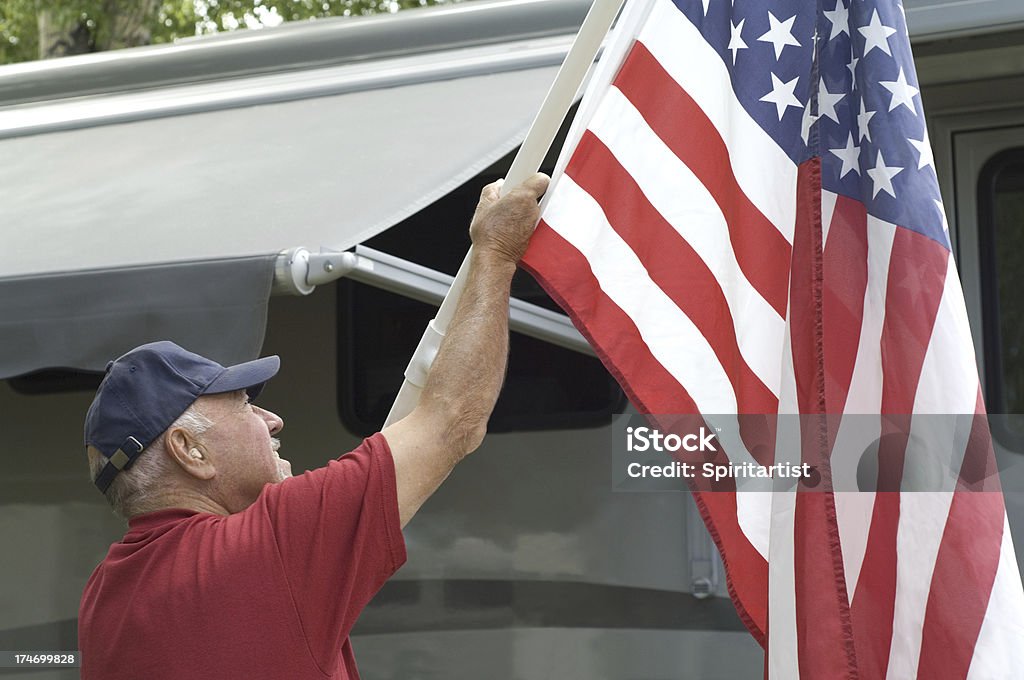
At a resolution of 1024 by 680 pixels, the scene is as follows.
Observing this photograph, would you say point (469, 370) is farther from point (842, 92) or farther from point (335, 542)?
point (842, 92)

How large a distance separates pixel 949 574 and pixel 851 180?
708mm

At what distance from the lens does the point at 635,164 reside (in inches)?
89.7

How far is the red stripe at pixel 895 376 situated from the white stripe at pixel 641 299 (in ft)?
0.94

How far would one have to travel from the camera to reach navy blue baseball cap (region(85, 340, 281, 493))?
2.14m

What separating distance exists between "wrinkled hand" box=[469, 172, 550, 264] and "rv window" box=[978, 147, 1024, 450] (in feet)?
5.60

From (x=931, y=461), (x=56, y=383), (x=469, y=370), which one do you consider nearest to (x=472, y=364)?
(x=469, y=370)

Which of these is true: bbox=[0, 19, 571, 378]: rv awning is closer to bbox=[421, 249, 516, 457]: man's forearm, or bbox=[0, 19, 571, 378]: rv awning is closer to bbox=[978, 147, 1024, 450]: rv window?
bbox=[421, 249, 516, 457]: man's forearm

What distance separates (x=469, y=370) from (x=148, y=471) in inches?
22.9

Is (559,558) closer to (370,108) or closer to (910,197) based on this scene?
(370,108)

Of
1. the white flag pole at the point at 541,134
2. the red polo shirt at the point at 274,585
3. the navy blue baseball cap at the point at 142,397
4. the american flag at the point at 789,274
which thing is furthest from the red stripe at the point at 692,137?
the navy blue baseball cap at the point at 142,397

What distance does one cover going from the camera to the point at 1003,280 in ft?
11.2

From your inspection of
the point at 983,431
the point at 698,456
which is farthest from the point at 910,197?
the point at 698,456

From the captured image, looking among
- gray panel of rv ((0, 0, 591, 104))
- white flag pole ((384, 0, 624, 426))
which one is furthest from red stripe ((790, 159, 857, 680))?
gray panel of rv ((0, 0, 591, 104))

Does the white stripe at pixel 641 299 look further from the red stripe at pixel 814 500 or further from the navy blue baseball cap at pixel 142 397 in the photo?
the navy blue baseball cap at pixel 142 397
